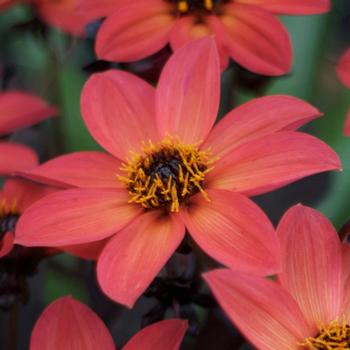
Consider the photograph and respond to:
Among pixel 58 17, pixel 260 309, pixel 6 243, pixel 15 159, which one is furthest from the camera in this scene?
pixel 58 17

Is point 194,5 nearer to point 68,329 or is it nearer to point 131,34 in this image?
point 131,34

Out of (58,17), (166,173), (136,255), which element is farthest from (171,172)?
(58,17)

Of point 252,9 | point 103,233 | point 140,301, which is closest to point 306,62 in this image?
point 252,9

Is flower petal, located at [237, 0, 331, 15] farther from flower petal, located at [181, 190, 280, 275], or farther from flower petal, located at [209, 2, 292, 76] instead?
flower petal, located at [181, 190, 280, 275]

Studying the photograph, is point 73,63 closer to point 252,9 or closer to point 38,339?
point 252,9

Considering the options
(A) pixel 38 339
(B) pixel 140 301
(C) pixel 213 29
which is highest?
(C) pixel 213 29

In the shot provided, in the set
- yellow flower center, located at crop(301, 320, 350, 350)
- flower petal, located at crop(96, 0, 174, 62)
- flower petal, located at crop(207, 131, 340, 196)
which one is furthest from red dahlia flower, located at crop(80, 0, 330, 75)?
yellow flower center, located at crop(301, 320, 350, 350)

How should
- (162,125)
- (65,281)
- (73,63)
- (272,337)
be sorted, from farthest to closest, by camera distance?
1. (73,63)
2. (65,281)
3. (162,125)
4. (272,337)

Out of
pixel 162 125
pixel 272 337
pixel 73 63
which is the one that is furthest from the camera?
pixel 73 63
